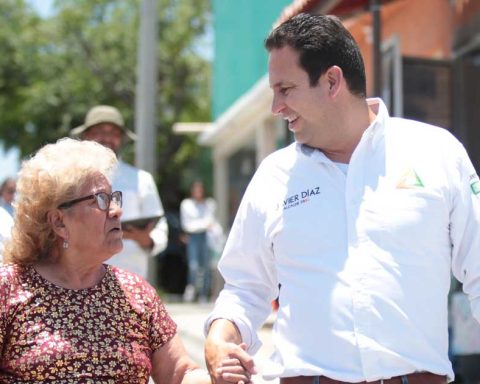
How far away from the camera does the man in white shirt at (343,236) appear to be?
269 cm

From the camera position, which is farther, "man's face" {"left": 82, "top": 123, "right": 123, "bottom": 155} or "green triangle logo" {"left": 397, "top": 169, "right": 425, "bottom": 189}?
"man's face" {"left": 82, "top": 123, "right": 123, "bottom": 155}

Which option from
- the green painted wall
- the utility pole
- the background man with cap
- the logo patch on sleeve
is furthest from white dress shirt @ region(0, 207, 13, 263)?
the green painted wall

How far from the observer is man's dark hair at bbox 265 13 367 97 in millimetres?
2893

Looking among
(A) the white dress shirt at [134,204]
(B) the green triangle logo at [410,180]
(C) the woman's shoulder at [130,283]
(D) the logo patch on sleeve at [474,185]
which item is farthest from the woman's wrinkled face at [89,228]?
(A) the white dress shirt at [134,204]

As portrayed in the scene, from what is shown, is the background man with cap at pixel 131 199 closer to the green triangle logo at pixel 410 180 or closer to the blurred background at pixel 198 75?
→ the blurred background at pixel 198 75

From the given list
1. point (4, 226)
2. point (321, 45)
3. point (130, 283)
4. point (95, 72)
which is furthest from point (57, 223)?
point (95, 72)

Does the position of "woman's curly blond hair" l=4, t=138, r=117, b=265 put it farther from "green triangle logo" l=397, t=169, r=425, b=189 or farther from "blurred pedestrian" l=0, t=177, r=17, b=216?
"blurred pedestrian" l=0, t=177, r=17, b=216

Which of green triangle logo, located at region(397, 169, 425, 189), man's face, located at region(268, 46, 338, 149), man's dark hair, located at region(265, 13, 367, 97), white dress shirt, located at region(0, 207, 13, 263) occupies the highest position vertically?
man's dark hair, located at region(265, 13, 367, 97)

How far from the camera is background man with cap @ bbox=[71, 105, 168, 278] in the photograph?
5609 mm

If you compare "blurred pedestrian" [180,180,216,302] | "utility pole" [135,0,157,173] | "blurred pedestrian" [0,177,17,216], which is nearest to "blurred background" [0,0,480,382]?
"utility pole" [135,0,157,173]

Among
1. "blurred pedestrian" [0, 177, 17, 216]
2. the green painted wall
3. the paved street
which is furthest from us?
the green painted wall

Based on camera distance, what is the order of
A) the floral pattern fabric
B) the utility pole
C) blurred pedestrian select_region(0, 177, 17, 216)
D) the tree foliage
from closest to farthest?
the floral pattern fabric → the utility pole → blurred pedestrian select_region(0, 177, 17, 216) → the tree foliage

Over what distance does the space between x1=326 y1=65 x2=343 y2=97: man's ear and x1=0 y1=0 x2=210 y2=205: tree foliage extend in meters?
20.9

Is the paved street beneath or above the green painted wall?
beneath
